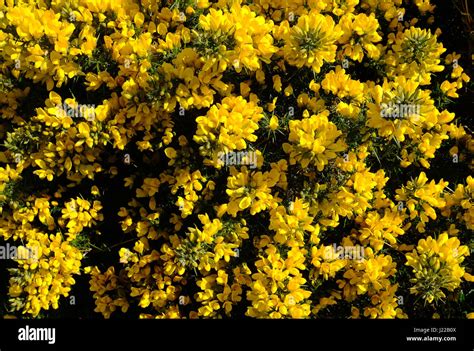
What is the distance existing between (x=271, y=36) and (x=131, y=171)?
114cm

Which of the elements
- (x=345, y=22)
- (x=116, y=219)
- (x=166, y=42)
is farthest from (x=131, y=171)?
(x=345, y=22)

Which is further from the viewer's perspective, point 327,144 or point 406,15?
point 406,15

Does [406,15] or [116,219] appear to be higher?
[406,15]

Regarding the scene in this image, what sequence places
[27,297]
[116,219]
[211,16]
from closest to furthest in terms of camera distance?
[211,16]
[27,297]
[116,219]

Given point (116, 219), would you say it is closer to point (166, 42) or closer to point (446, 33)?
point (166, 42)

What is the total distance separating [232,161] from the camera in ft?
10.3

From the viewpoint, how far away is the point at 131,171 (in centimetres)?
357

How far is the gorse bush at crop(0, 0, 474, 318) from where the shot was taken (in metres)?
3.04

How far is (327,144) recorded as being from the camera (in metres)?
2.95

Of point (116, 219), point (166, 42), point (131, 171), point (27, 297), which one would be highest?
point (166, 42)

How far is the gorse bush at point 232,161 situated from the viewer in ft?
9.98

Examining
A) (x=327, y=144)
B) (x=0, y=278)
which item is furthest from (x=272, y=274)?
(x=0, y=278)

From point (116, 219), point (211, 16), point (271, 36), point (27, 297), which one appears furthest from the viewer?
point (116, 219)

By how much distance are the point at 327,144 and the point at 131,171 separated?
1.23 m
